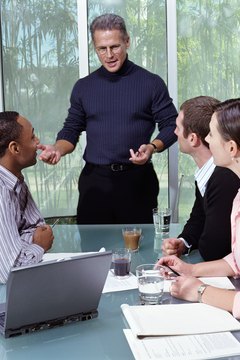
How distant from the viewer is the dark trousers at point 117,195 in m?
3.22

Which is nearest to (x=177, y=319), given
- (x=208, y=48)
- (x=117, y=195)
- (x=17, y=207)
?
(x=17, y=207)

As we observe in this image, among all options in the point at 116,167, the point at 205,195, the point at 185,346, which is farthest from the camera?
the point at 116,167

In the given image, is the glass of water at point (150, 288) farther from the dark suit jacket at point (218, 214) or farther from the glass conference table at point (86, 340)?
the dark suit jacket at point (218, 214)

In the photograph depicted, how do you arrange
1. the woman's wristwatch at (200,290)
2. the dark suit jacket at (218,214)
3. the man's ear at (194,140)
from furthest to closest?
the man's ear at (194,140), the dark suit jacket at (218,214), the woman's wristwatch at (200,290)

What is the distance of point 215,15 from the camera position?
3953 millimetres

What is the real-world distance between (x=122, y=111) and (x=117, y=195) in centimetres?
48

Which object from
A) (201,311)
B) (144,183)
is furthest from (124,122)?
(201,311)

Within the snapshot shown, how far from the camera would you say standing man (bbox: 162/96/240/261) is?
6.81 feet

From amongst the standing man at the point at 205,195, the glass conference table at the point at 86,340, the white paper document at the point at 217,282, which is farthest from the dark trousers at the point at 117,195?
the glass conference table at the point at 86,340

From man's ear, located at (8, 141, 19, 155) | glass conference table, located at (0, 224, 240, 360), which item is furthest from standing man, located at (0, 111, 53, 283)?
glass conference table, located at (0, 224, 240, 360)

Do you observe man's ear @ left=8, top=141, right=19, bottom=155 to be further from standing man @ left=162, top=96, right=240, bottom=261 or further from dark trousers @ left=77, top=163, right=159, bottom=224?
dark trousers @ left=77, top=163, right=159, bottom=224

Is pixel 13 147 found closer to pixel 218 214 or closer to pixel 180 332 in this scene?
pixel 218 214

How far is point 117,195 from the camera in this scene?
323 cm

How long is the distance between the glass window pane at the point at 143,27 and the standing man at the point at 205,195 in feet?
5.56
